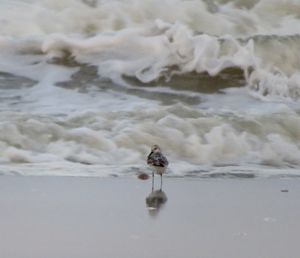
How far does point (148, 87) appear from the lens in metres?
8.84

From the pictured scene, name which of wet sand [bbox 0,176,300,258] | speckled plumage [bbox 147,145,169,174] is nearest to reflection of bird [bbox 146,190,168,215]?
wet sand [bbox 0,176,300,258]

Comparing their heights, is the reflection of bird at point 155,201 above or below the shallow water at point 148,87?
below

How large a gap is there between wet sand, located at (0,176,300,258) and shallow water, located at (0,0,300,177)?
539mm

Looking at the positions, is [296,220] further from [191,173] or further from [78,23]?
[78,23]

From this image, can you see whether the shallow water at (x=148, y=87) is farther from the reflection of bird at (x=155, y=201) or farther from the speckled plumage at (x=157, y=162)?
the reflection of bird at (x=155, y=201)

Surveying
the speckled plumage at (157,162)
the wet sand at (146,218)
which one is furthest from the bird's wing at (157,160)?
the wet sand at (146,218)

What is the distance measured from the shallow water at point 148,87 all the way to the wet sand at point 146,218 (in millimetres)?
539

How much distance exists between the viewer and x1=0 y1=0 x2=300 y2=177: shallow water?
6.93 meters

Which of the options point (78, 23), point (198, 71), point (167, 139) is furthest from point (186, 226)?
point (78, 23)

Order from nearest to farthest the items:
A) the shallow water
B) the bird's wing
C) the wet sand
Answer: the wet sand, the bird's wing, the shallow water

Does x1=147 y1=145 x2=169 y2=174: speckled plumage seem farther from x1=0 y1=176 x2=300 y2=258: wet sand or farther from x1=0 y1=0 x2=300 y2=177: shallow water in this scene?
x1=0 y1=0 x2=300 y2=177: shallow water

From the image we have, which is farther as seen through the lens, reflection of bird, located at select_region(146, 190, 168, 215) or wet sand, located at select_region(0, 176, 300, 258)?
reflection of bird, located at select_region(146, 190, 168, 215)

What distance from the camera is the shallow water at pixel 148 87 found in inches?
273

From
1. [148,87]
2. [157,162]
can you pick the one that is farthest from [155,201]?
[148,87]
